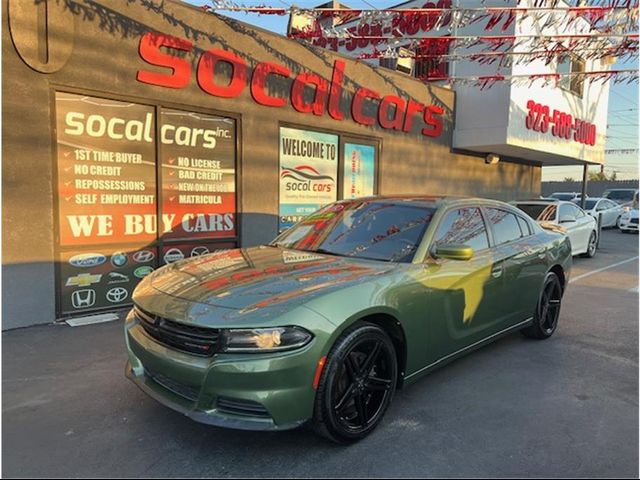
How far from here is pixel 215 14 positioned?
6969 mm

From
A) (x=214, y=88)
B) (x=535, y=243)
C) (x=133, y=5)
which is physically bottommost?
(x=535, y=243)

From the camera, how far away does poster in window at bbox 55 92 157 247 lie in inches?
224

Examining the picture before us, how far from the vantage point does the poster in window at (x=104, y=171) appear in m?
5.70

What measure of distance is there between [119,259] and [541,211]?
29.4 ft

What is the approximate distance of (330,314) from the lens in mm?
2834

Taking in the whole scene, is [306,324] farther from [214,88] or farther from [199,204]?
[214,88]

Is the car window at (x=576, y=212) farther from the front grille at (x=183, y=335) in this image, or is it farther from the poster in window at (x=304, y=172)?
the front grille at (x=183, y=335)

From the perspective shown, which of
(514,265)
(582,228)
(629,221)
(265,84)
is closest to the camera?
(514,265)

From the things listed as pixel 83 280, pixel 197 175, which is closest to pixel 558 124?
pixel 197 175

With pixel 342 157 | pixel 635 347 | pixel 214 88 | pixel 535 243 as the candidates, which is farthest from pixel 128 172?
pixel 635 347

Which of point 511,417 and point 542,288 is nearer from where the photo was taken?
point 511,417

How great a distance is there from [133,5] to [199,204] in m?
2.81

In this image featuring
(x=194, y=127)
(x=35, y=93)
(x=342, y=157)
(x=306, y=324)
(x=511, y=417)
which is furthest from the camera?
(x=342, y=157)

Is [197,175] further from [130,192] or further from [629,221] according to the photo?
[629,221]
